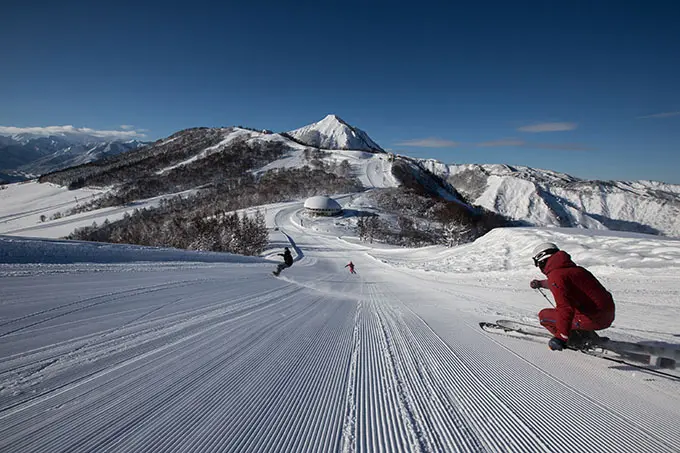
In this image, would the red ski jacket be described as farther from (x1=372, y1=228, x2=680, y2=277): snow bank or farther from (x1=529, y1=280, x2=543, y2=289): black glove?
(x1=372, y1=228, x2=680, y2=277): snow bank

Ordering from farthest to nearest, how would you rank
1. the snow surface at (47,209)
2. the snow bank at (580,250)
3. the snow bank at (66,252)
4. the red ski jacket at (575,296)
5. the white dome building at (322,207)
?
the snow surface at (47,209)
the white dome building at (322,207)
the snow bank at (580,250)
the snow bank at (66,252)
the red ski jacket at (575,296)

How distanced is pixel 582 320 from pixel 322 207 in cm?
9047

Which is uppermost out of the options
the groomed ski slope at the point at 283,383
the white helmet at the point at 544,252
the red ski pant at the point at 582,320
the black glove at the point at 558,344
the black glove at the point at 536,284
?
the white helmet at the point at 544,252

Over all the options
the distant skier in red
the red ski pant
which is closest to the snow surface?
the red ski pant

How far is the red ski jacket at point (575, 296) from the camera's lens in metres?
3.60

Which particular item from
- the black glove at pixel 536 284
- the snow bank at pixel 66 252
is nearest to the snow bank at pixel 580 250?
the black glove at pixel 536 284

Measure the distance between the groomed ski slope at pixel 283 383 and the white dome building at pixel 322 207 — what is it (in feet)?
288

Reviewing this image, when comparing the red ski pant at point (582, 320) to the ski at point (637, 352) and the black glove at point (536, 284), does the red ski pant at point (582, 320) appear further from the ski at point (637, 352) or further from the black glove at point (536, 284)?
the black glove at point (536, 284)

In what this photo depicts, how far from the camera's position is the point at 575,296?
3.62m

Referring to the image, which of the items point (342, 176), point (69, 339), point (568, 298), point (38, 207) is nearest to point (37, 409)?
point (69, 339)

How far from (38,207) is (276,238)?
16238cm

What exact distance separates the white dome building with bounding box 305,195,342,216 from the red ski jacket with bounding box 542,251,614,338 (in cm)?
8998

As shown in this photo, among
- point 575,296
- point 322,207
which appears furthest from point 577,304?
point 322,207

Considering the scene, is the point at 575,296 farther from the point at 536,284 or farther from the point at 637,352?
the point at 536,284
